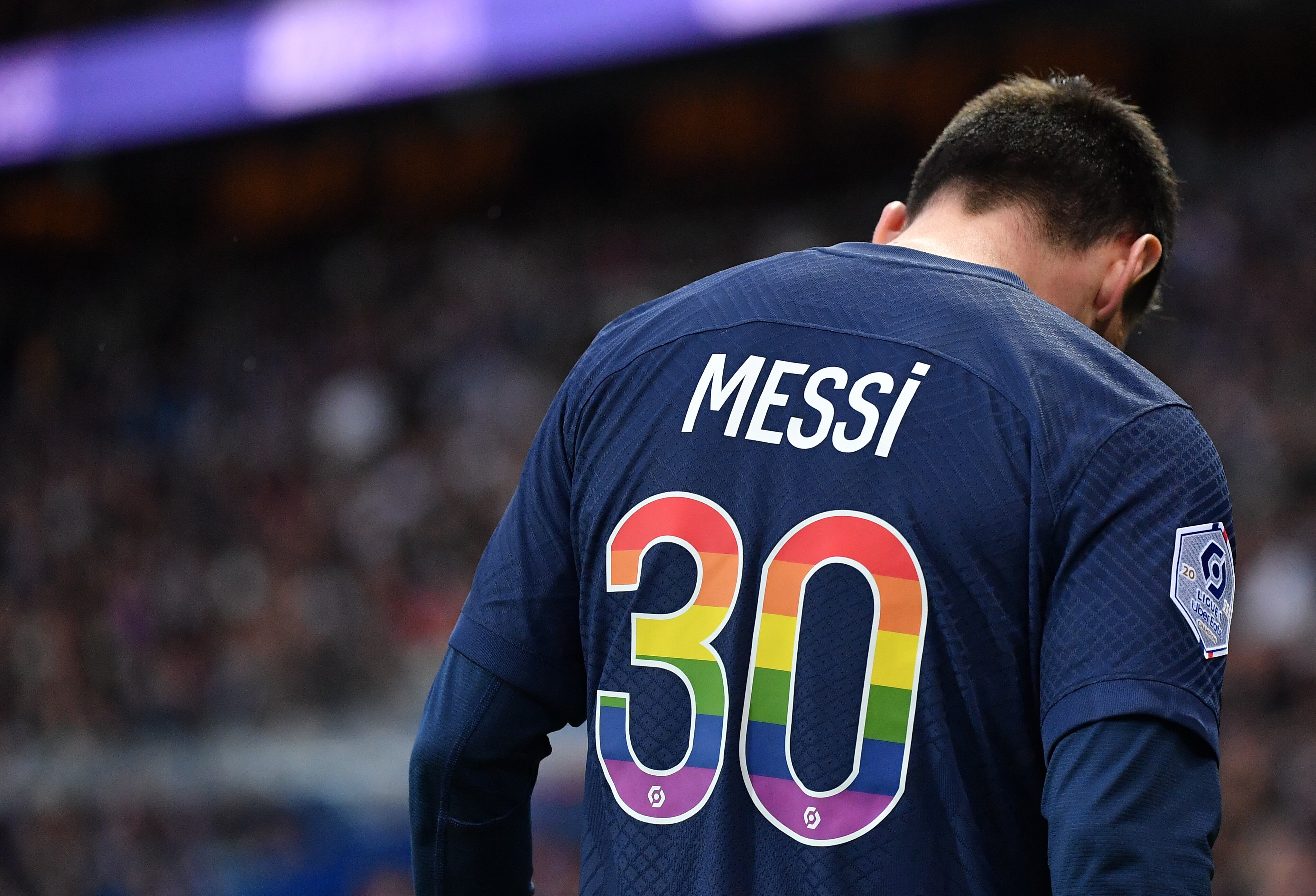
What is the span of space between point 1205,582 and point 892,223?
21.3 inches

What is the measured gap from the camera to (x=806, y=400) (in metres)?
1.10

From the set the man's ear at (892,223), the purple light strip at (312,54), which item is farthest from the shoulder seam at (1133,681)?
the purple light strip at (312,54)

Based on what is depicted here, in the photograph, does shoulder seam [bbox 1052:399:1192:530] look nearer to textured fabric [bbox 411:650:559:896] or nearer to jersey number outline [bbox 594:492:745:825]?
jersey number outline [bbox 594:492:745:825]

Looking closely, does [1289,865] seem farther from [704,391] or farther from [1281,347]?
[704,391]

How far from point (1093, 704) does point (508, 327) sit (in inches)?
305

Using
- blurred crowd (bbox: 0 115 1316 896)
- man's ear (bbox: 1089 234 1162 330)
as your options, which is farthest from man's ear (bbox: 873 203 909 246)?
blurred crowd (bbox: 0 115 1316 896)

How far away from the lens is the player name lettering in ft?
3.51

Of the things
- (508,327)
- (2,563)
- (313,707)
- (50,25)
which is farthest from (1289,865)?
(50,25)

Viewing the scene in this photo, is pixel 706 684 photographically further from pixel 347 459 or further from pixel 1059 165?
pixel 347 459

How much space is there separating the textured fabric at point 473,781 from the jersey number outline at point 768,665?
94 mm

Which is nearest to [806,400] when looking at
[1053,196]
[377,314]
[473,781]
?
[1053,196]

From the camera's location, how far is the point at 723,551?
109cm

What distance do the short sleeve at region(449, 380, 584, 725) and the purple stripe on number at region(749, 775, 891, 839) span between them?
222 millimetres

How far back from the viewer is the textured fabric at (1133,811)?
0.91m
